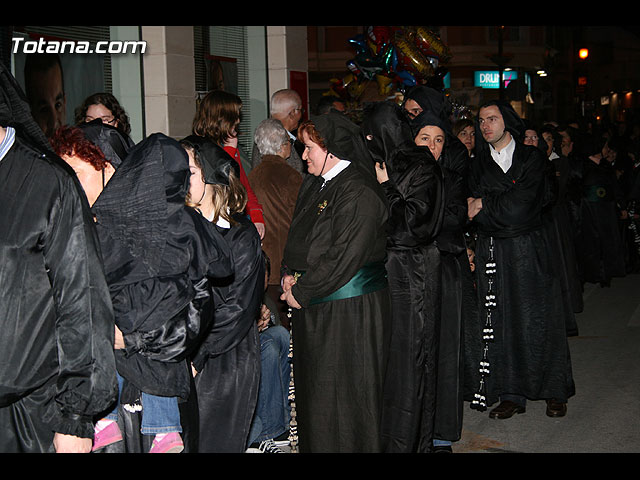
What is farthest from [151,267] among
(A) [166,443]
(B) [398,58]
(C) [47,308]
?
(B) [398,58]

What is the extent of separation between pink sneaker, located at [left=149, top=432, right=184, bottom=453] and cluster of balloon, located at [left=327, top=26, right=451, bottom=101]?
733 centimetres

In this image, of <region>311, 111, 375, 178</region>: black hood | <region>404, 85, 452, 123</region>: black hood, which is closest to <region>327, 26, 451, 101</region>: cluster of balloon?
<region>404, 85, 452, 123</region>: black hood

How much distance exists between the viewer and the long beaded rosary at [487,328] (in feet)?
20.9

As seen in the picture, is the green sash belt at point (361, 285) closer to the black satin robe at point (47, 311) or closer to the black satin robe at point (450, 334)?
the black satin robe at point (450, 334)

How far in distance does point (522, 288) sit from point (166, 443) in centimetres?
385

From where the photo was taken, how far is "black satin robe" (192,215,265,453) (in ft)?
13.1

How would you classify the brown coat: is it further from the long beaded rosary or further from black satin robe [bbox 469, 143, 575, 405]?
the long beaded rosary

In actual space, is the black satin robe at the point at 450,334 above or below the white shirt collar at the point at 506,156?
below

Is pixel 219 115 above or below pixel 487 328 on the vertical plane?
above

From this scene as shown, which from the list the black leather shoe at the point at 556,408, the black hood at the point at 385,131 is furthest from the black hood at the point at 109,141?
the black leather shoe at the point at 556,408

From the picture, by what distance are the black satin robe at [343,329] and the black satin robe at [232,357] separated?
1.79 feet

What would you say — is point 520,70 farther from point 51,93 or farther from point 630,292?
point 51,93

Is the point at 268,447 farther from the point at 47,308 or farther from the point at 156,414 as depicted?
the point at 47,308

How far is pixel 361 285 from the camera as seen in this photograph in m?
4.61
